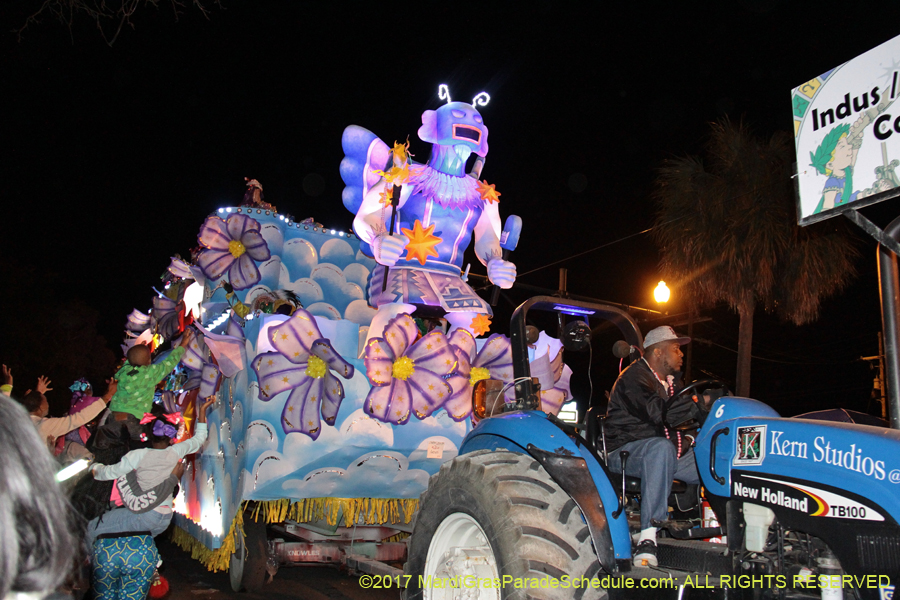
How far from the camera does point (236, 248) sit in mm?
6527

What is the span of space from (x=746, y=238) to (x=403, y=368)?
8.90m

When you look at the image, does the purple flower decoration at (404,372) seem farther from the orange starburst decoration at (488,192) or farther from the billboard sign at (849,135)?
the billboard sign at (849,135)

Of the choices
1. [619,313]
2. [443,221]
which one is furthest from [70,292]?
[619,313]

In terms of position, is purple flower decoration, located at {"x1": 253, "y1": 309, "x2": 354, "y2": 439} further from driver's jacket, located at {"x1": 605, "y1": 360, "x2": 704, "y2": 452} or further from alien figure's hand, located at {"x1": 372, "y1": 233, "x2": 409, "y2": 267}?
driver's jacket, located at {"x1": 605, "y1": 360, "x2": 704, "y2": 452}

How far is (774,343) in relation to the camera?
929 inches

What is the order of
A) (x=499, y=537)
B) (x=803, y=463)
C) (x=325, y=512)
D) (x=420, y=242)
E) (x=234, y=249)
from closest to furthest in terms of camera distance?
(x=803, y=463) → (x=499, y=537) → (x=325, y=512) → (x=420, y=242) → (x=234, y=249)

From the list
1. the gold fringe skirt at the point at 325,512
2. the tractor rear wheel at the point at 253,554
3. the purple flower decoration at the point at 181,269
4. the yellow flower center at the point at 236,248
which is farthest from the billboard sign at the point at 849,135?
the purple flower decoration at the point at 181,269

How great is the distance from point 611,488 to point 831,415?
1371 millimetres

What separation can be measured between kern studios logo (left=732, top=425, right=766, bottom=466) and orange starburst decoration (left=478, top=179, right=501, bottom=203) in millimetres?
3911

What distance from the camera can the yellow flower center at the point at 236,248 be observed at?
653cm

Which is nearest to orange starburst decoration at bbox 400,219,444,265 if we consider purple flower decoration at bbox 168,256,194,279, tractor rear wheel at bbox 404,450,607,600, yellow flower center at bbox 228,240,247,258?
yellow flower center at bbox 228,240,247,258

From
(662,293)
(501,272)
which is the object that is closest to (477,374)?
(501,272)

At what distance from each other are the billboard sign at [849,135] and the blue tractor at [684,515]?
94 cm

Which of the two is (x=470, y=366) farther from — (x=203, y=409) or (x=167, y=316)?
(x=167, y=316)
